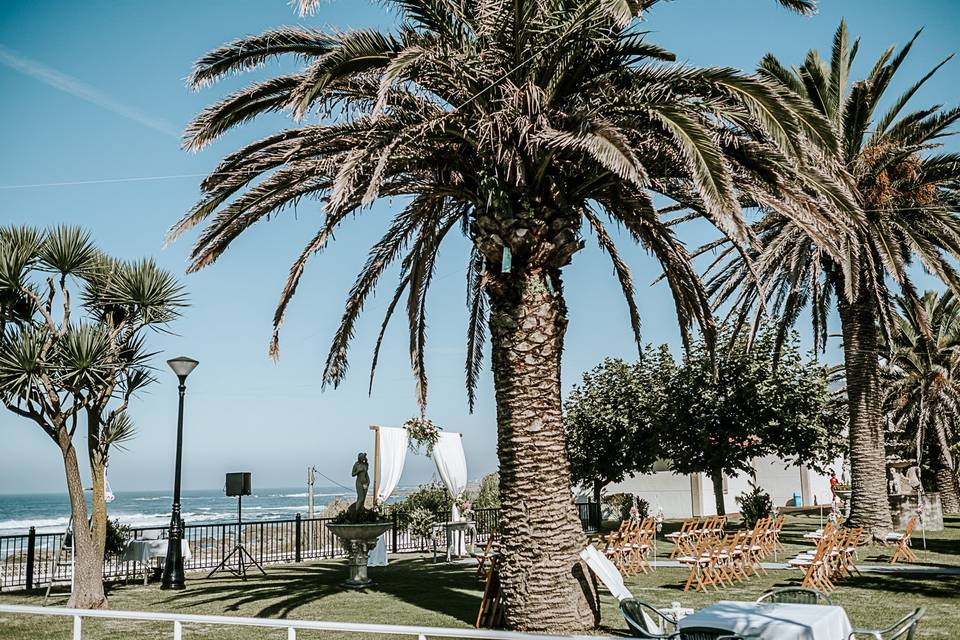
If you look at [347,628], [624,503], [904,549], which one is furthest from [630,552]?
[624,503]

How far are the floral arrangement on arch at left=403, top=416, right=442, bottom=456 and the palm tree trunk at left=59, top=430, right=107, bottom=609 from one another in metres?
8.77

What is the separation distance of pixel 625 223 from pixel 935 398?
24.6 m

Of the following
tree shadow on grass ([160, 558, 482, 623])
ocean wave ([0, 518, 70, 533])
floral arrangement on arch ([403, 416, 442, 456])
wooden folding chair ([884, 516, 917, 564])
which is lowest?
ocean wave ([0, 518, 70, 533])

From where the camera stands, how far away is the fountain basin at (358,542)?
46.8 ft

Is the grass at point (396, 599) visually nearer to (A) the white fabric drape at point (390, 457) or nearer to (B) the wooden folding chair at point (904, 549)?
(B) the wooden folding chair at point (904, 549)

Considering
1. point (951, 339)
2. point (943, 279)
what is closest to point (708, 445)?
point (943, 279)

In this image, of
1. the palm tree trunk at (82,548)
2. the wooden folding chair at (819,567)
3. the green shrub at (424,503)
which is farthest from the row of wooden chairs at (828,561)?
the green shrub at (424,503)

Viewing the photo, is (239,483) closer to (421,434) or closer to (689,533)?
(421,434)

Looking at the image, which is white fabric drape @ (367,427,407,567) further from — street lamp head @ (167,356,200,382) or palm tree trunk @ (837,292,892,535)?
palm tree trunk @ (837,292,892,535)

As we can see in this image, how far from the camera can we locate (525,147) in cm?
939

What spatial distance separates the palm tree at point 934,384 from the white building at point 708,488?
5086mm

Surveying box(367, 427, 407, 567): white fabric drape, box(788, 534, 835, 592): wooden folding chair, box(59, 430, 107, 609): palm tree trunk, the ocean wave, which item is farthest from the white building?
the ocean wave

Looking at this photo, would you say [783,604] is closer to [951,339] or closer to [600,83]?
Answer: [600,83]

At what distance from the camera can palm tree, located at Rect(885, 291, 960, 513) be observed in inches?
1184
